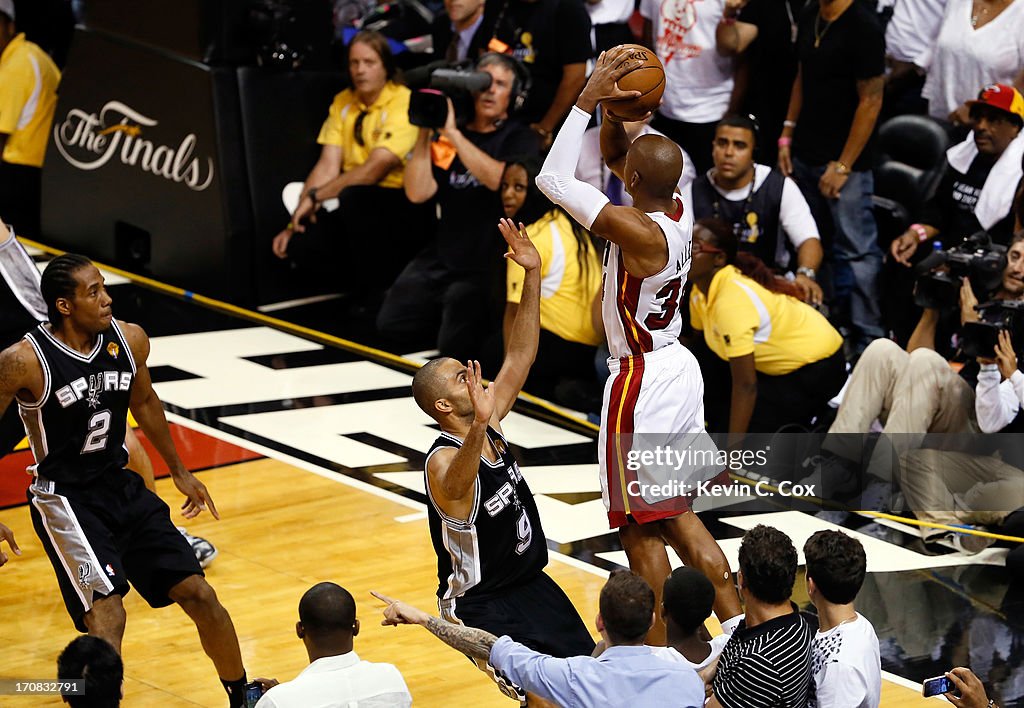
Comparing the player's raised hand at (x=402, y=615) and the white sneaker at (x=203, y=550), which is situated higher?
the player's raised hand at (x=402, y=615)

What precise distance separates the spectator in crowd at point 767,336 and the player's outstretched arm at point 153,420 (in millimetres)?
2869

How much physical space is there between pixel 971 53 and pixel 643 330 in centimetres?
372

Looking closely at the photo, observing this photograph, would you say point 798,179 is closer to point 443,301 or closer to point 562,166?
point 443,301

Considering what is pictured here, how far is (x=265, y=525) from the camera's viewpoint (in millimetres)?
7148

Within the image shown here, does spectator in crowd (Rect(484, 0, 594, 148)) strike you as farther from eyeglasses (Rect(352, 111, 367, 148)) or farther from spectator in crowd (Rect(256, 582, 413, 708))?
spectator in crowd (Rect(256, 582, 413, 708))

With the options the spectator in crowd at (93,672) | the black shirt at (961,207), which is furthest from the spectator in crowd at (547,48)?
the spectator in crowd at (93,672)

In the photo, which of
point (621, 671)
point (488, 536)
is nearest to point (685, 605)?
point (621, 671)

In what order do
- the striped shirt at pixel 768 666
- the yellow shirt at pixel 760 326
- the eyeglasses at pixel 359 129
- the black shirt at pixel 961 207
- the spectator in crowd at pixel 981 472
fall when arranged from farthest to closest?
the eyeglasses at pixel 359 129 → the black shirt at pixel 961 207 → the yellow shirt at pixel 760 326 → the spectator in crowd at pixel 981 472 → the striped shirt at pixel 768 666

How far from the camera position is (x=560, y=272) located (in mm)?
8547

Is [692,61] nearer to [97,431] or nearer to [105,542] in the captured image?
[97,431]

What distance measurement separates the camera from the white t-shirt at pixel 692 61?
30.2 ft

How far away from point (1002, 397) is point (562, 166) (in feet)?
Result: 8.27

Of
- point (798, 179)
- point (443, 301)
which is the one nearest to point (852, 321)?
point (798, 179)

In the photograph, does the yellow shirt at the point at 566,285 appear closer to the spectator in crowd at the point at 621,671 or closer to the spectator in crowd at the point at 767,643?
the spectator in crowd at the point at 767,643
